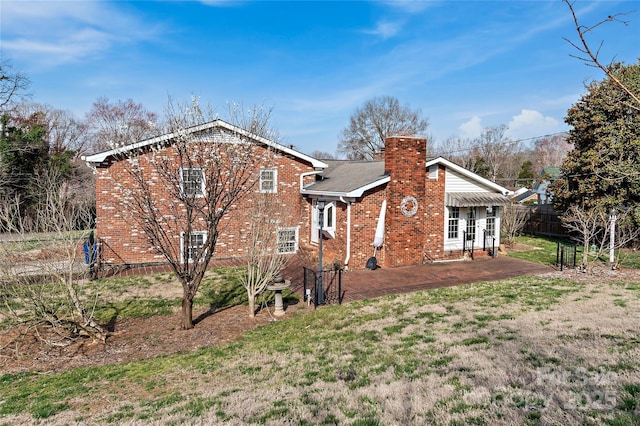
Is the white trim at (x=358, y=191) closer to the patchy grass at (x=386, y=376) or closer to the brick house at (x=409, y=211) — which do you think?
the brick house at (x=409, y=211)

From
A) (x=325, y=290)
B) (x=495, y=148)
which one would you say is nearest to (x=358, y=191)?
(x=325, y=290)

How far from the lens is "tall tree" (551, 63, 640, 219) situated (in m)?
17.5

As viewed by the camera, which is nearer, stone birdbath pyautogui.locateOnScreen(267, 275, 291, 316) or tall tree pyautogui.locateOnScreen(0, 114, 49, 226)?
stone birdbath pyautogui.locateOnScreen(267, 275, 291, 316)

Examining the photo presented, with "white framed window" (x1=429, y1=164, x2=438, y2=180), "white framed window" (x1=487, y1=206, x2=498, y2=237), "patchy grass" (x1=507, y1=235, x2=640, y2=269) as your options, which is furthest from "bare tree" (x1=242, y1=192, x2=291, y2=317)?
"patchy grass" (x1=507, y1=235, x2=640, y2=269)

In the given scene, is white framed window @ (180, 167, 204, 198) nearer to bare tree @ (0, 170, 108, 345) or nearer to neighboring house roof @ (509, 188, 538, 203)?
bare tree @ (0, 170, 108, 345)

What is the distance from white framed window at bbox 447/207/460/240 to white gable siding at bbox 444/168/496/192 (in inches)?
32.1

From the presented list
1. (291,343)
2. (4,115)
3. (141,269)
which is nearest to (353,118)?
(4,115)

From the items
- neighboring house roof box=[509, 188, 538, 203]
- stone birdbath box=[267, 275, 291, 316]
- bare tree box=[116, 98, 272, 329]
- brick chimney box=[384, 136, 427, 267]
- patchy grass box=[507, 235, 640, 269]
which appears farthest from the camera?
neighboring house roof box=[509, 188, 538, 203]

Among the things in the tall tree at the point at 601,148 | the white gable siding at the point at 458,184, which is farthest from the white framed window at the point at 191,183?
the tall tree at the point at 601,148

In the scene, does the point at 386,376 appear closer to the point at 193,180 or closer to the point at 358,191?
the point at 193,180

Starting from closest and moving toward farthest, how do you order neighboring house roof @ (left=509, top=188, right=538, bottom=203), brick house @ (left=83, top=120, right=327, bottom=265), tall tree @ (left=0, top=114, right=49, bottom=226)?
1. brick house @ (left=83, top=120, right=327, bottom=265)
2. neighboring house roof @ (left=509, top=188, right=538, bottom=203)
3. tall tree @ (left=0, top=114, right=49, bottom=226)

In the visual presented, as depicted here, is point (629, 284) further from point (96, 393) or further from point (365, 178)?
point (96, 393)

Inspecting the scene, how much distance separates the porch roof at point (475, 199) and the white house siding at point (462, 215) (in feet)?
0.73

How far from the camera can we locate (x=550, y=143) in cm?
7019
